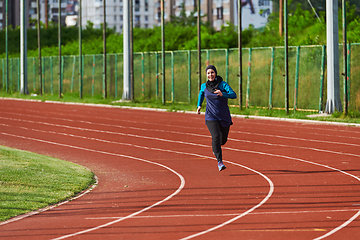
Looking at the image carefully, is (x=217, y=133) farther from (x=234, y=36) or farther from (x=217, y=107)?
(x=234, y=36)

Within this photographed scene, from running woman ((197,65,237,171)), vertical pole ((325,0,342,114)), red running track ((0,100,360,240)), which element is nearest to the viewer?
red running track ((0,100,360,240))

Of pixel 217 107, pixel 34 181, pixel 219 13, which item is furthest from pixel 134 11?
pixel 34 181

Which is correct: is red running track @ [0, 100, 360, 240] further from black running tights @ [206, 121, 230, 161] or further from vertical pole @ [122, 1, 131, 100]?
vertical pole @ [122, 1, 131, 100]

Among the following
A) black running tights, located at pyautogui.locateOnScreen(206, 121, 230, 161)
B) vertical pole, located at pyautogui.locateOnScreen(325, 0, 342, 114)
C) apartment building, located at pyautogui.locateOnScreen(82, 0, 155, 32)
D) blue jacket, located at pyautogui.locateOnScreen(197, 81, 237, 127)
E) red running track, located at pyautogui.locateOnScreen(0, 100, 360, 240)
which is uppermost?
apartment building, located at pyautogui.locateOnScreen(82, 0, 155, 32)

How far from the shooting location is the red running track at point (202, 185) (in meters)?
7.58

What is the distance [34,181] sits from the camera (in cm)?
1072

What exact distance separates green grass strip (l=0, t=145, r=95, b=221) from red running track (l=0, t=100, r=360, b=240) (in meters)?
0.36

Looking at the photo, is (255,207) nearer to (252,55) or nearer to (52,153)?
(52,153)

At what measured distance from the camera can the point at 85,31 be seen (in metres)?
80.1

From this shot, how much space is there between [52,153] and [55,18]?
158 meters

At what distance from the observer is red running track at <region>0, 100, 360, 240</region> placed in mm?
7582

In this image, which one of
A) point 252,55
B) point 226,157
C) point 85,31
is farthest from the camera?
point 85,31

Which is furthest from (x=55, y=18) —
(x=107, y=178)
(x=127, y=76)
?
(x=107, y=178)

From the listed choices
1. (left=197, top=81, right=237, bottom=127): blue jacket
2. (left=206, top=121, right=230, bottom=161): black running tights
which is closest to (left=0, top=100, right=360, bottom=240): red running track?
(left=206, top=121, right=230, bottom=161): black running tights
